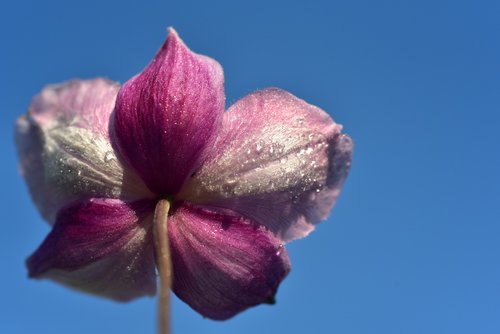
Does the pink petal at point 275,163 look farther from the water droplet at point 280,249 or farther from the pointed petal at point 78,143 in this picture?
the pointed petal at point 78,143

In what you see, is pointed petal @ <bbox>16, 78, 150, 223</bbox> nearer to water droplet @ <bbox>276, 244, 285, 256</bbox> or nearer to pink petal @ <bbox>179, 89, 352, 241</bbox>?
pink petal @ <bbox>179, 89, 352, 241</bbox>

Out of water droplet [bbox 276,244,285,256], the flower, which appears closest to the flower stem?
the flower

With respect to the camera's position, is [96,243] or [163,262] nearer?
[163,262]

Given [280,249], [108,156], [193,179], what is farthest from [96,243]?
[280,249]

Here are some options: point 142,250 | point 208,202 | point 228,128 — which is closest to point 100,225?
point 142,250

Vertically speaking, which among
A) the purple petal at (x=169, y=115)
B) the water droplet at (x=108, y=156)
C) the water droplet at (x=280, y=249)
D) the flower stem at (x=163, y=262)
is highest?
the purple petal at (x=169, y=115)

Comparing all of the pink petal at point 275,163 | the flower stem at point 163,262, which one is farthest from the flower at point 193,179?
the flower stem at point 163,262

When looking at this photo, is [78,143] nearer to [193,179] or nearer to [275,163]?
[193,179]
